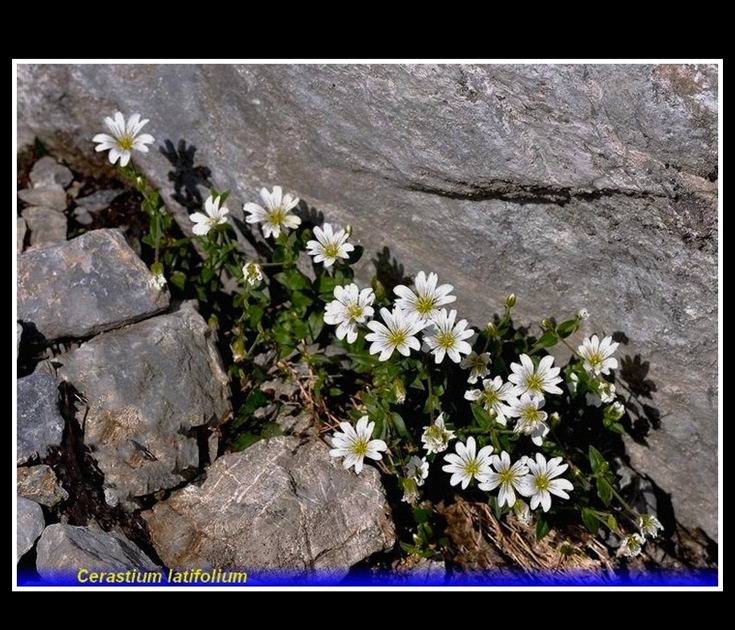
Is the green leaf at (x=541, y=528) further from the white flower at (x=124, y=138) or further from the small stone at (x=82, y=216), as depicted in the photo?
the small stone at (x=82, y=216)

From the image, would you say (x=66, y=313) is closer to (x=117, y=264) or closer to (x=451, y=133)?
(x=117, y=264)

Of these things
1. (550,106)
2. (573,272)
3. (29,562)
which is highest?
(550,106)

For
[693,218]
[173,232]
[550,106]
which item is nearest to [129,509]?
[173,232]

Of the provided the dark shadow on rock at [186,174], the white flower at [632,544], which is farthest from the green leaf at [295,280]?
the white flower at [632,544]

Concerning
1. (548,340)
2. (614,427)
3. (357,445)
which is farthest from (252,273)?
(614,427)

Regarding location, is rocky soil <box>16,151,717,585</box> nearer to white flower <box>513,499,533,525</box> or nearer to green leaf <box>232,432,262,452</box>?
green leaf <box>232,432,262,452</box>
